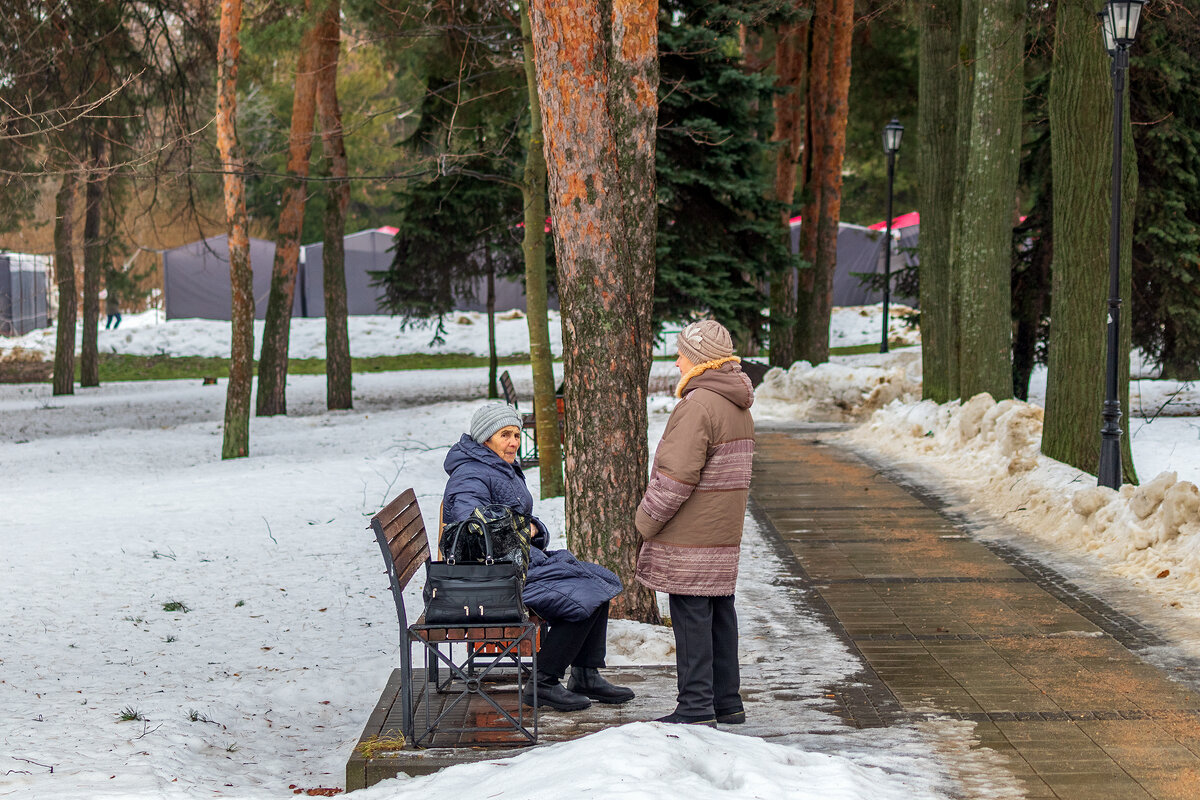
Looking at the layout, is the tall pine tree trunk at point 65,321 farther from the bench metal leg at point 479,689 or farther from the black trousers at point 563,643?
the black trousers at point 563,643

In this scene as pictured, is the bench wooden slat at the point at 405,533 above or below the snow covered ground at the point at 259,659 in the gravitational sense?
above

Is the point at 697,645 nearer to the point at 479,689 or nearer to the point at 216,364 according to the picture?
the point at 479,689

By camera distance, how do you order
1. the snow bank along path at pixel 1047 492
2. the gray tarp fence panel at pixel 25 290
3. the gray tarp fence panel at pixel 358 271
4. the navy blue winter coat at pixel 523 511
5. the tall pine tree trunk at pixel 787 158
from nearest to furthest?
the navy blue winter coat at pixel 523 511 → the snow bank along path at pixel 1047 492 → the tall pine tree trunk at pixel 787 158 → the gray tarp fence panel at pixel 25 290 → the gray tarp fence panel at pixel 358 271

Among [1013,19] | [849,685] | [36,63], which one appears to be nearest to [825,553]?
[849,685]

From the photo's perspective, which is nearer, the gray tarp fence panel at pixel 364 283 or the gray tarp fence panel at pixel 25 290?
the gray tarp fence panel at pixel 25 290

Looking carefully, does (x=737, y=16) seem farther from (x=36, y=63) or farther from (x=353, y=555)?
(x=353, y=555)

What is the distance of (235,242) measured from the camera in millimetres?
15211

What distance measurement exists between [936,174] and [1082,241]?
5.62 meters

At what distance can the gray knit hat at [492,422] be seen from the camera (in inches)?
193

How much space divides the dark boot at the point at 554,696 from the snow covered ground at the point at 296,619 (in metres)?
0.61

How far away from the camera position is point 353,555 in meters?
9.23

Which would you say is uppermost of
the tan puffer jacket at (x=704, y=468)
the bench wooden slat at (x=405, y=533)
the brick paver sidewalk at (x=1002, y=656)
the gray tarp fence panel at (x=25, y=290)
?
the gray tarp fence panel at (x=25, y=290)

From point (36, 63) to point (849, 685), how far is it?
13289mm

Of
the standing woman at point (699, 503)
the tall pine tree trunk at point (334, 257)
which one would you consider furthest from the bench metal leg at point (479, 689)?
the tall pine tree trunk at point (334, 257)
